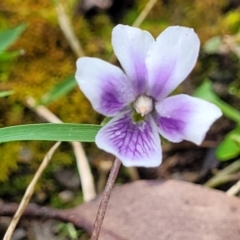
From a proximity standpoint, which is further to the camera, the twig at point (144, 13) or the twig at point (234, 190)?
the twig at point (144, 13)

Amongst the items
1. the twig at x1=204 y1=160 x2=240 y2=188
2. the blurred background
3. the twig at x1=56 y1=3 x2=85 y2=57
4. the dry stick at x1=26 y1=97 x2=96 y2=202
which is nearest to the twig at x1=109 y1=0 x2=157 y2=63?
the blurred background

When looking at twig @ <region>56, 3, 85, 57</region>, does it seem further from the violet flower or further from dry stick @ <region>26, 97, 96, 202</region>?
the violet flower

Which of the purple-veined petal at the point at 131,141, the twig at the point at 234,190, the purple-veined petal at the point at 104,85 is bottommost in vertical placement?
the twig at the point at 234,190

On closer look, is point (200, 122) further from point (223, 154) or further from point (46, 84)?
point (46, 84)

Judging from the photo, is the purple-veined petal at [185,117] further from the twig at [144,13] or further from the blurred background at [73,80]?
the twig at [144,13]

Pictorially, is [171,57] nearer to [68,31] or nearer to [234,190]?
[234,190]

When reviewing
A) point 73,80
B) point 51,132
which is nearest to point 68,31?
point 73,80

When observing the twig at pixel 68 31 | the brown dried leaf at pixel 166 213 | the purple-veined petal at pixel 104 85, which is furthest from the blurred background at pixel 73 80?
the purple-veined petal at pixel 104 85

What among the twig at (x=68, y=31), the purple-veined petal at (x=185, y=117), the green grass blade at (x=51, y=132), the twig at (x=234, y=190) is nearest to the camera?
the purple-veined petal at (x=185, y=117)
